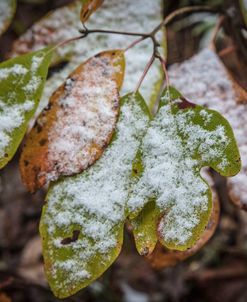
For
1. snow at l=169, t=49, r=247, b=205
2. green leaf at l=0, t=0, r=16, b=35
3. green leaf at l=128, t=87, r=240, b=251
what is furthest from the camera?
green leaf at l=0, t=0, r=16, b=35

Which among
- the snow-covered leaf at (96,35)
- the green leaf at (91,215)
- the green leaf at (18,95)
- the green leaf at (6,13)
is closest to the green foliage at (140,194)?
the green leaf at (91,215)

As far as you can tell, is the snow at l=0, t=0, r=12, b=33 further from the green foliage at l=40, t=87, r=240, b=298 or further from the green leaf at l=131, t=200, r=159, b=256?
the green leaf at l=131, t=200, r=159, b=256

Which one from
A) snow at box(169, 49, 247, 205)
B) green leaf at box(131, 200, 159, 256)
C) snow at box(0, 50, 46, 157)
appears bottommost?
snow at box(169, 49, 247, 205)

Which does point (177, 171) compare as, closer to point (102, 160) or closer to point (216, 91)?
point (102, 160)

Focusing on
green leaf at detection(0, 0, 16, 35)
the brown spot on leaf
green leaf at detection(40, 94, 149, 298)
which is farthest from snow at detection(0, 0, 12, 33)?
the brown spot on leaf

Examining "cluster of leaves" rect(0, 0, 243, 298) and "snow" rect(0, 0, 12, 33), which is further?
"snow" rect(0, 0, 12, 33)

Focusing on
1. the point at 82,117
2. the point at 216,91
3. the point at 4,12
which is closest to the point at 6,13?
the point at 4,12
